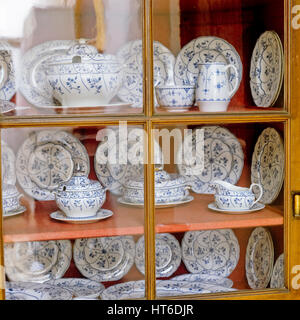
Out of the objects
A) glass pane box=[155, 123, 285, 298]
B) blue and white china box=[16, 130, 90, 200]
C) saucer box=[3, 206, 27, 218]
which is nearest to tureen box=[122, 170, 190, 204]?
glass pane box=[155, 123, 285, 298]

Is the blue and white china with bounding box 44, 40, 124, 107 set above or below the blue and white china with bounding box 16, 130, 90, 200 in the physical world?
above

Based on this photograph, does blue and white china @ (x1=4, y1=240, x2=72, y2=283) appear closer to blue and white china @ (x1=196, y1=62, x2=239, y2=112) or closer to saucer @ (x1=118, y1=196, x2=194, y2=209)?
saucer @ (x1=118, y1=196, x2=194, y2=209)

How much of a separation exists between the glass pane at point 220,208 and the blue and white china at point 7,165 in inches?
12.1

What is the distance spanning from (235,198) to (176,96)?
270mm

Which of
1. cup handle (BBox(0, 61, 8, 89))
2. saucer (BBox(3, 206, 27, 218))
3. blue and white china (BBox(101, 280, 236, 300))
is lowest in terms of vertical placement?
blue and white china (BBox(101, 280, 236, 300))

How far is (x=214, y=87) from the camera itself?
1318mm

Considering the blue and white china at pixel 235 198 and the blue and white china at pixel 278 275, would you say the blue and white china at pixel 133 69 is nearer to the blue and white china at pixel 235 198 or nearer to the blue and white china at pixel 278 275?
the blue and white china at pixel 235 198

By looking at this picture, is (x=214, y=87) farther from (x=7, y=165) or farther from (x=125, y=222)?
(x=7, y=165)

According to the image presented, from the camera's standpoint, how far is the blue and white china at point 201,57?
1.34m

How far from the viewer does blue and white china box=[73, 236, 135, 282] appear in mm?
1261

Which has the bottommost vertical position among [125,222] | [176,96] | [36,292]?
[36,292]

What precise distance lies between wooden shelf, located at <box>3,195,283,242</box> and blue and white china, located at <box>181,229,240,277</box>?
52mm

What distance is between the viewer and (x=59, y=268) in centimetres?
131

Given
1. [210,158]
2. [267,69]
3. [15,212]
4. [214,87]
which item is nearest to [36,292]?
[15,212]
